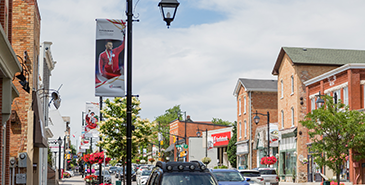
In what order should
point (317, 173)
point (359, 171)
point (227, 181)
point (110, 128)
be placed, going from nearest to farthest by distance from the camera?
point (227, 181), point (110, 128), point (359, 171), point (317, 173)

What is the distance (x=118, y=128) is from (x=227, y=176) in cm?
1161

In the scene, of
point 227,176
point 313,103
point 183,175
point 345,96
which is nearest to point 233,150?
point 313,103

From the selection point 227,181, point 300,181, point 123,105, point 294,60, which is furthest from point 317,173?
point 227,181

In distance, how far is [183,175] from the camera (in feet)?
38.4

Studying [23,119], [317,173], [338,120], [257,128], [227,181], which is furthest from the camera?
[257,128]

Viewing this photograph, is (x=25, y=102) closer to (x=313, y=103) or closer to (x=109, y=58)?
(x=109, y=58)

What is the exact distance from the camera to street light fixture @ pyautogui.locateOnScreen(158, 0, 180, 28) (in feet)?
36.8

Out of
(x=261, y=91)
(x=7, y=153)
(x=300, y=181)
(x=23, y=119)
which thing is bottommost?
(x=300, y=181)

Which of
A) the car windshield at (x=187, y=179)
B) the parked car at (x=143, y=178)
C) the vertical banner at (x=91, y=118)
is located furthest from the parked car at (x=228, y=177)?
the parked car at (x=143, y=178)

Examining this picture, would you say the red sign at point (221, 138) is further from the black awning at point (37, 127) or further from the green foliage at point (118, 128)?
the black awning at point (37, 127)

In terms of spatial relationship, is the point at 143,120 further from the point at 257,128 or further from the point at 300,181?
the point at 257,128

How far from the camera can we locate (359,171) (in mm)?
34250

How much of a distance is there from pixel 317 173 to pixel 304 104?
Result: 6.95m

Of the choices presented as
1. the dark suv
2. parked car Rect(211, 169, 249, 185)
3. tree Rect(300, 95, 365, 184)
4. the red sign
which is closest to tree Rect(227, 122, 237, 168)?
the red sign
